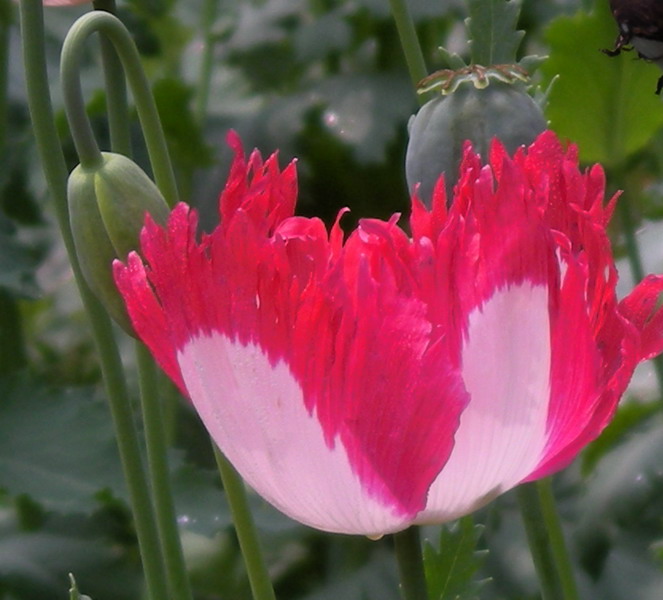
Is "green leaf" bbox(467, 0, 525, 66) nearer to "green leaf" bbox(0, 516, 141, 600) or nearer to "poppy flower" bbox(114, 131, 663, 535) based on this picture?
"poppy flower" bbox(114, 131, 663, 535)

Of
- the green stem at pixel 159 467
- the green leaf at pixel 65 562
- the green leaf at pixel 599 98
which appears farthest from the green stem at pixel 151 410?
the green leaf at pixel 65 562

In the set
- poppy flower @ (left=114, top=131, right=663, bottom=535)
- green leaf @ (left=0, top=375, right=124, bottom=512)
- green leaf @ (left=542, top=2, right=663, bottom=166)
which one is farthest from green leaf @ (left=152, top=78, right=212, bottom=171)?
poppy flower @ (left=114, top=131, right=663, bottom=535)

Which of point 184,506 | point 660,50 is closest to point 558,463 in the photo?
point 660,50

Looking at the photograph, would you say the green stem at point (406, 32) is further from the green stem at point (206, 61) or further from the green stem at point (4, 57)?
the green stem at point (206, 61)

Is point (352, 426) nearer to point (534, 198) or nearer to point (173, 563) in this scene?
point (534, 198)

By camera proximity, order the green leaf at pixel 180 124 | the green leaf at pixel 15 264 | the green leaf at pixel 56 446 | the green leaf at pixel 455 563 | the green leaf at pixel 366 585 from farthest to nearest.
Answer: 1. the green leaf at pixel 180 124
2. the green leaf at pixel 366 585
3. the green leaf at pixel 15 264
4. the green leaf at pixel 56 446
5. the green leaf at pixel 455 563
